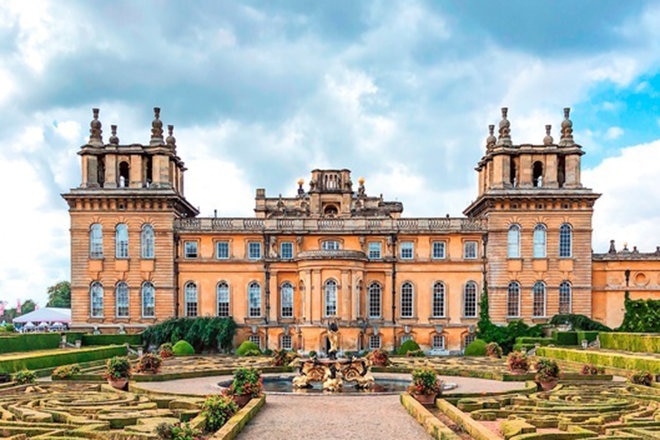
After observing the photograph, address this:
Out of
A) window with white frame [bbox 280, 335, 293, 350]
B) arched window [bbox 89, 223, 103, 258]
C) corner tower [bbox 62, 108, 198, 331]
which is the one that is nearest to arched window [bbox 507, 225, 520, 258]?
window with white frame [bbox 280, 335, 293, 350]

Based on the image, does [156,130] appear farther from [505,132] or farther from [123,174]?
[505,132]

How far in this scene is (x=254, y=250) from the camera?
45.7 m

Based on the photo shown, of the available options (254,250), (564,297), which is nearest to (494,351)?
(564,297)

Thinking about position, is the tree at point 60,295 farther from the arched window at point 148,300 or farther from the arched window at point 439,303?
the arched window at point 439,303

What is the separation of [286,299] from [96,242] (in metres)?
11.5

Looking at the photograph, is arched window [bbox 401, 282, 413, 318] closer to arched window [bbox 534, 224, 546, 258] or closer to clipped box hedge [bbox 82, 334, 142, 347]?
arched window [bbox 534, 224, 546, 258]

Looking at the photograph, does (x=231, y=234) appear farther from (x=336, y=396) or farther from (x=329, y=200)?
(x=336, y=396)

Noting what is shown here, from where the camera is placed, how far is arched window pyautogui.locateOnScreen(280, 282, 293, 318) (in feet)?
148

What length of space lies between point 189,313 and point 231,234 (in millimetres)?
5275

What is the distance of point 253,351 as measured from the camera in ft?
133

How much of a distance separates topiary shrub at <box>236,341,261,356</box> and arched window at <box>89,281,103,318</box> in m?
8.86

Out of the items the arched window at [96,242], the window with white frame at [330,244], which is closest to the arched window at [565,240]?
the window with white frame at [330,244]

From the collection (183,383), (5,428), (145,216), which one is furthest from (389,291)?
(5,428)

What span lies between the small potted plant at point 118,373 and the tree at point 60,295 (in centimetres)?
7509
